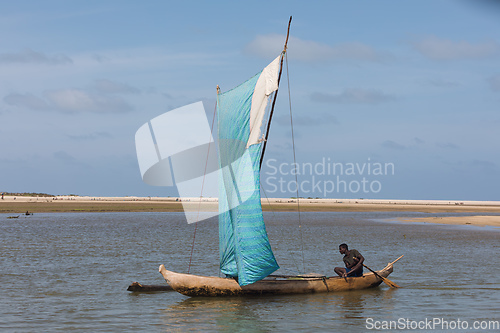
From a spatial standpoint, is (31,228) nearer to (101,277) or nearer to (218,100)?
(101,277)

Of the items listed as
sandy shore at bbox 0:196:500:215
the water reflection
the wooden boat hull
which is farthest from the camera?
sandy shore at bbox 0:196:500:215

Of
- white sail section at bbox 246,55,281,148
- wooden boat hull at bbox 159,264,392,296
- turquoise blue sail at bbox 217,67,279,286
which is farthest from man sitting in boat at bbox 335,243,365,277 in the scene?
white sail section at bbox 246,55,281,148

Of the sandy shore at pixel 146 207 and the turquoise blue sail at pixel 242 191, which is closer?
the turquoise blue sail at pixel 242 191

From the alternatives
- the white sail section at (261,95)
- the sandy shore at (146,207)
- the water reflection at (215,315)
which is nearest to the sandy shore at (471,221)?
the sandy shore at (146,207)

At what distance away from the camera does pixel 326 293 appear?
20.8 meters

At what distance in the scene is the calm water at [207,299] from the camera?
16766 mm

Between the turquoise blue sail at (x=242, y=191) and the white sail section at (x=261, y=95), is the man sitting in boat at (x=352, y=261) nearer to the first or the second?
the turquoise blue sail at (x=242, y=191)

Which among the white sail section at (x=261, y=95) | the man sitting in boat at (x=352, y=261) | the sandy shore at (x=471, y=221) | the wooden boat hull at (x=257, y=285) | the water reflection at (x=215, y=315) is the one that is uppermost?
the white sail section at (x=261, y=95)

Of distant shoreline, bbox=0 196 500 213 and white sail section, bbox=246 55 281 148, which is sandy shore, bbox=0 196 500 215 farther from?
white sail section, bbox=246 55 281 148

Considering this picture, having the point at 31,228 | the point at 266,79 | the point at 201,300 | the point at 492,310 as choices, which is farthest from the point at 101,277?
the point at 31,228

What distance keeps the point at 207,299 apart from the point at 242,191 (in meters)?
3.73

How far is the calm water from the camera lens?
16766mm

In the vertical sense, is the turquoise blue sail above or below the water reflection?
above

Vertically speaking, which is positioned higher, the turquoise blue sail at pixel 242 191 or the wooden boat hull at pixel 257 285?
the turquoise blue sail at pixel 242 191
